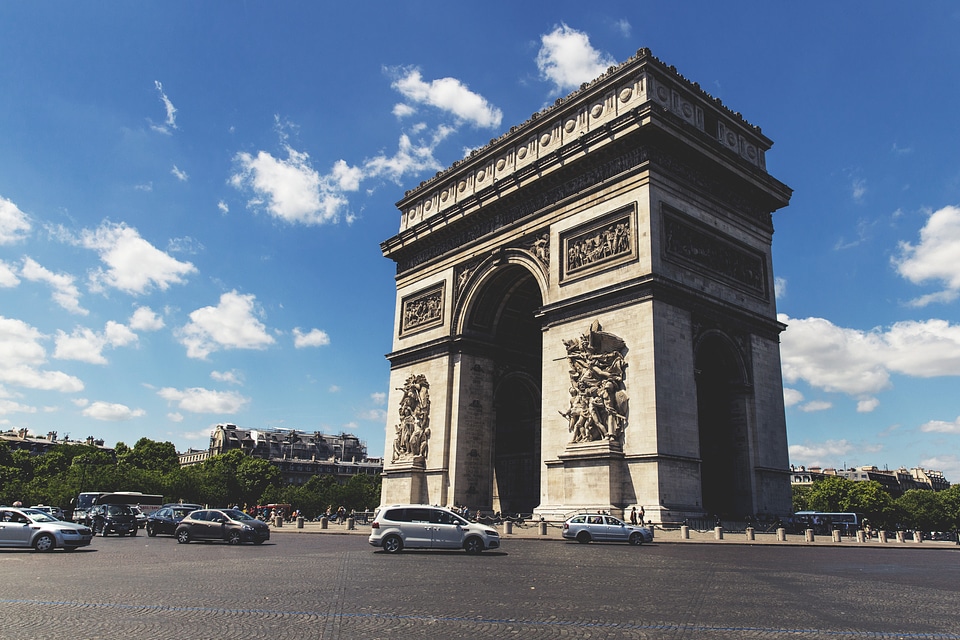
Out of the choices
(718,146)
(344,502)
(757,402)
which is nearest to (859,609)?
(757,402)

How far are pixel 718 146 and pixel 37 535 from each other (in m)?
29.0

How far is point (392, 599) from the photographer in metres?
9.52

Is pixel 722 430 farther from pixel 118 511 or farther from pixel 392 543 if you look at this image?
pixel 118 511

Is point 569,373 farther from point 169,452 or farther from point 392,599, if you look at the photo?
point 169,452

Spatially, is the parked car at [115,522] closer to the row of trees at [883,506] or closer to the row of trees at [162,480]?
the row of trees at [162,480]

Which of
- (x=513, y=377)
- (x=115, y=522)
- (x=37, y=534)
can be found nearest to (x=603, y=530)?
(x=37, y=534)

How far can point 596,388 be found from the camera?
2938cm

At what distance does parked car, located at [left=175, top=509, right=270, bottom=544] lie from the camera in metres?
24.0

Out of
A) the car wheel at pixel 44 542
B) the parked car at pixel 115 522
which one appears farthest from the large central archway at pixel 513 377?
the car wheel at pixel 44 542

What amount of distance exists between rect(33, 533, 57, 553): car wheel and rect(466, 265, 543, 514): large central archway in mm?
21557

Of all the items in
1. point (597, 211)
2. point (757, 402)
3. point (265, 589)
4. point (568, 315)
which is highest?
point (597, 211)

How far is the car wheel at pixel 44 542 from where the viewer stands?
19.8 m

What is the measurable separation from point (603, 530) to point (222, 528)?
41.3 feet

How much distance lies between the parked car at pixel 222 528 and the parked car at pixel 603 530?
10.2 metres
